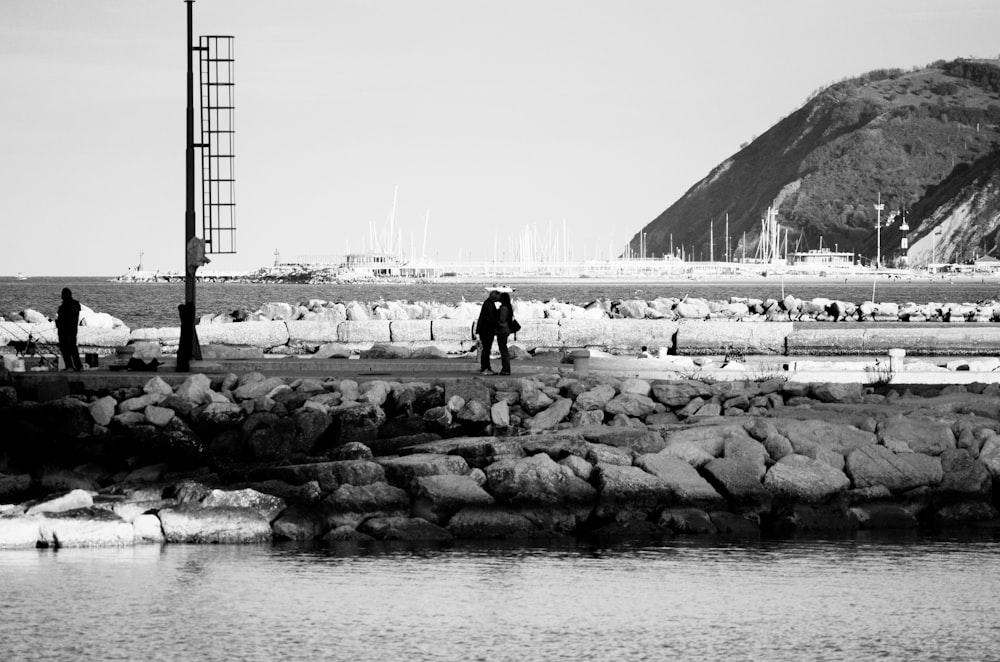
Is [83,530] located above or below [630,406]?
below

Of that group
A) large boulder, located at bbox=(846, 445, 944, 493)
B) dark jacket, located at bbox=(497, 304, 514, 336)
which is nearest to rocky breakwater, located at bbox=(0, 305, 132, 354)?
dark jacket, located at bbox=(497, 304, 514, 336)

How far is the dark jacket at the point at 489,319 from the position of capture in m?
20.8

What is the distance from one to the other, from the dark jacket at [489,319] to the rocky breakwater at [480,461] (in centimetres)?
128

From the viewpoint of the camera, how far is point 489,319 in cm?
2089

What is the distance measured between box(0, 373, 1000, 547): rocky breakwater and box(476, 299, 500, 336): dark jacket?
128cm

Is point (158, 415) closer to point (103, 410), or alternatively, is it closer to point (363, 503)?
point (103, 410)

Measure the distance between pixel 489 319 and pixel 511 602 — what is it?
32.4 feet

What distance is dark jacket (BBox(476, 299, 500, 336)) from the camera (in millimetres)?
20844

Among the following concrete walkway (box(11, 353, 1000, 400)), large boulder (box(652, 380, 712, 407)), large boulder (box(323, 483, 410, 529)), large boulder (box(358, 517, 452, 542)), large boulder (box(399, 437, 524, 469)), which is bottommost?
large boulder (box(358, 517, 452, 542))

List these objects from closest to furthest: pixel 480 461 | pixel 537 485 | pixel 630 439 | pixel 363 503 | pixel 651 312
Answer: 1. pixel 363 503
2. pixel 537 485
3. pixel 480 461
4. pixel 630 439
5. pixel 651 312

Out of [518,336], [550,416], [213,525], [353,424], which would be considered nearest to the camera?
[213,525]

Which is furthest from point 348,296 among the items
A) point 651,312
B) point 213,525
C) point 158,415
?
point 213,525

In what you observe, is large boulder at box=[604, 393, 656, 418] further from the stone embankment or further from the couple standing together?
the stone embankment

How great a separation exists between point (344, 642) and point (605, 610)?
6.81 ft
